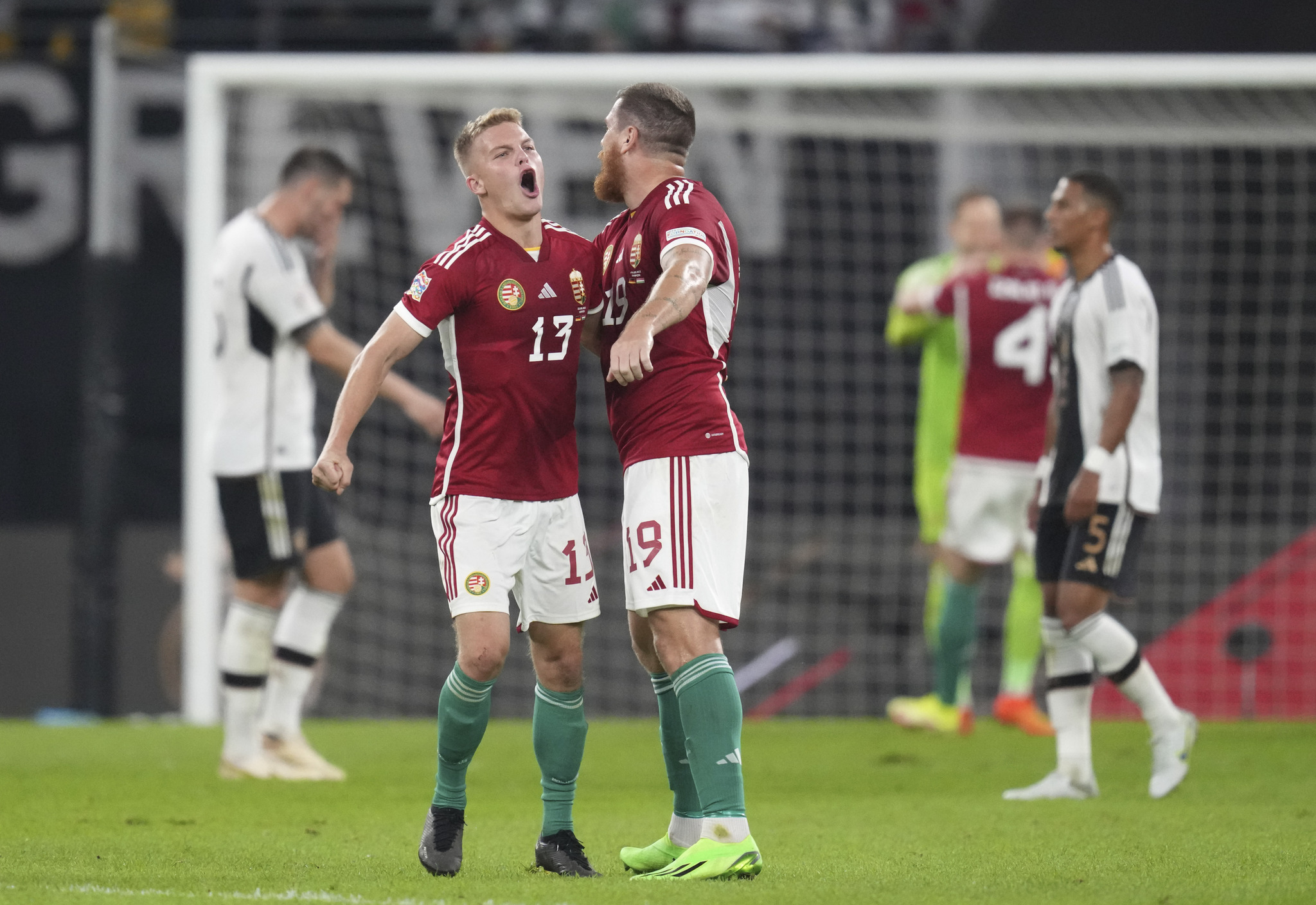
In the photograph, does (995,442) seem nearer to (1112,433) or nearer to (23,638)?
(1112,433)

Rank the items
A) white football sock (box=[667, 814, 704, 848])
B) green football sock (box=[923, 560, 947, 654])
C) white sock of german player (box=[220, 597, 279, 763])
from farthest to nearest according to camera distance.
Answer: green football sock (box=[923, 560, 947, 654]), white sock of german player (box=[220, 597, 279, 763]), white football sock (box=[667, 814, 704, 848])

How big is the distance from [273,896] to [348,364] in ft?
9.11

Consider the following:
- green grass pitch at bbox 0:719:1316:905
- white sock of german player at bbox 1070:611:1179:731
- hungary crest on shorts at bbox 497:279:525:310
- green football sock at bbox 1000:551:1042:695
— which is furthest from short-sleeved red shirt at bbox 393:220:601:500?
green football sock at bbox 1000:551:1042:695

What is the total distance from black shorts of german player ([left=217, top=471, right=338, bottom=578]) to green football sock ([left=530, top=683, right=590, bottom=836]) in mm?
2253

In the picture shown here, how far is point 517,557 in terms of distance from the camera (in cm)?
390

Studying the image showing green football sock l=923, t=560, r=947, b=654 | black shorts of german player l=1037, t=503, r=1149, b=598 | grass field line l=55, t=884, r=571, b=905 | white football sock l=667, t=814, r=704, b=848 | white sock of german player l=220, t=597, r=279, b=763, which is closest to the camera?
grass field line l=55, t=884, r=571, b=905

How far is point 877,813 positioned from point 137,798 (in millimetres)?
2471

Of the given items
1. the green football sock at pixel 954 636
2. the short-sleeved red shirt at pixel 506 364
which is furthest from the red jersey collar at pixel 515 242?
the green football sock at pixel 954 636

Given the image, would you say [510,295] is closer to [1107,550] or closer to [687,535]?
[687,535]

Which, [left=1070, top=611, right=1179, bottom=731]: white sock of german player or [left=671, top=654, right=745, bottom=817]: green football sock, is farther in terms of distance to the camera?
[left=1070, top=611, right=1179, bottom=731]: white sock of german player

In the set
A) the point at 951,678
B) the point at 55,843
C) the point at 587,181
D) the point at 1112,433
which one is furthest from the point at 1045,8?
the point at 55,843

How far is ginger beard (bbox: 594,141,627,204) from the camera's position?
13.4ft

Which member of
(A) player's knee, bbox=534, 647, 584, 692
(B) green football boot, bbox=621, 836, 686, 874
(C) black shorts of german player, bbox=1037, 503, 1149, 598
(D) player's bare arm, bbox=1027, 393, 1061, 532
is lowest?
(B) green football boot, bbox=621, 836, 686, 874

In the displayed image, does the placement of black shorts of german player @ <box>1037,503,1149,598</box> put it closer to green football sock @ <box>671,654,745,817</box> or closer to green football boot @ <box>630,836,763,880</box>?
green football sock @ <box>671,654,745,817</box>
